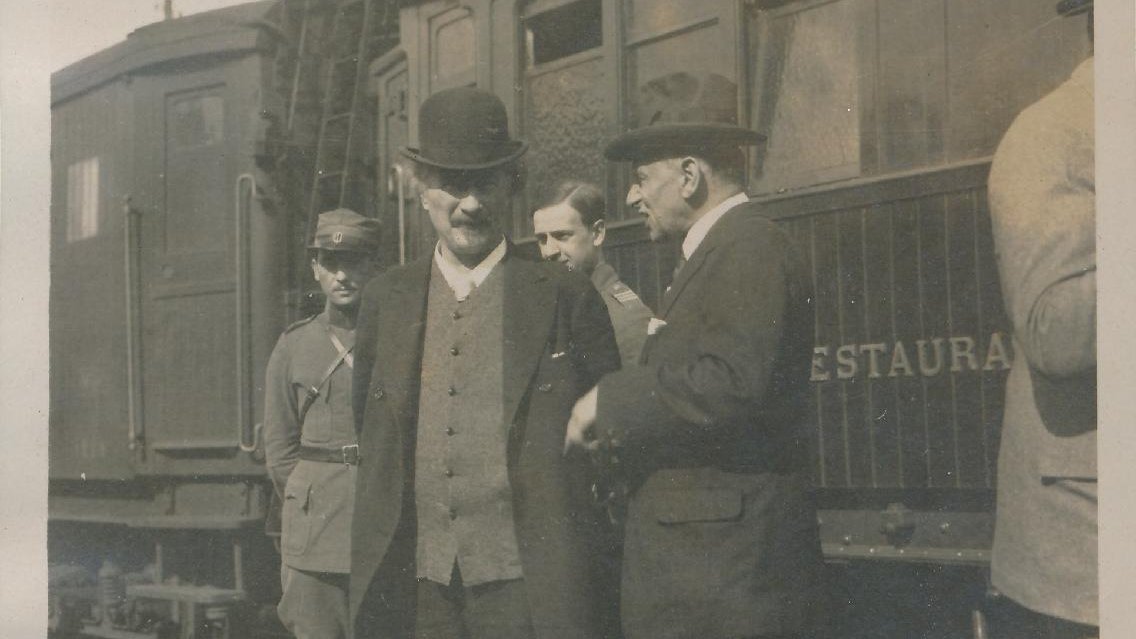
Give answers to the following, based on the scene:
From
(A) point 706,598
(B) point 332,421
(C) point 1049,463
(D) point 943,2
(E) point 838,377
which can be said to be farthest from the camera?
(B) point 332,421

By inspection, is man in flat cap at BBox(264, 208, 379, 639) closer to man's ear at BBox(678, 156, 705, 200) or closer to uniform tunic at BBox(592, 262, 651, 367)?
uniform tunic at BBox(592, 262, 651, 367)

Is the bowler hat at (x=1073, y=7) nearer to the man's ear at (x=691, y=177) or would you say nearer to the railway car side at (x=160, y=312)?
the man's ear at (x=691, y=177)

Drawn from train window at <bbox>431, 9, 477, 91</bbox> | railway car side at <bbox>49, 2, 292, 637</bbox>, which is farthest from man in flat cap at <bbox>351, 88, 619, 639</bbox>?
railway car side at <bbox>49, 2, 292, 637</bbox>

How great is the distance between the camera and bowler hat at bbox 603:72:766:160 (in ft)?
6.85

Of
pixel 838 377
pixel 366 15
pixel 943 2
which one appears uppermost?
pixel 366 15

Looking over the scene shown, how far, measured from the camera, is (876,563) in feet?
9.75

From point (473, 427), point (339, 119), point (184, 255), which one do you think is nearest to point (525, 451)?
point (473, 427)

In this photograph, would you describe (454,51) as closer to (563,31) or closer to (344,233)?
(563,31)

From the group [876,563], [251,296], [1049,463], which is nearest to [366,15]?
[251,296]

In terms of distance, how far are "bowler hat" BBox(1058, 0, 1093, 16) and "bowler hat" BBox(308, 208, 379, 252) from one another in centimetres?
196

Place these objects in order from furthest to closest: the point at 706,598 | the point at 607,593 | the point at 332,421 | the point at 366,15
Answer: the point at 366,15 < the point at 332,421 < the point at 607,593 < the point at 706,598

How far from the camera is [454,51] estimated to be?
13.0ft

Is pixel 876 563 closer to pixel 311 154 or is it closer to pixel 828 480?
pixel 828 480

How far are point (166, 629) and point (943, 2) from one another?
3.84 meters
